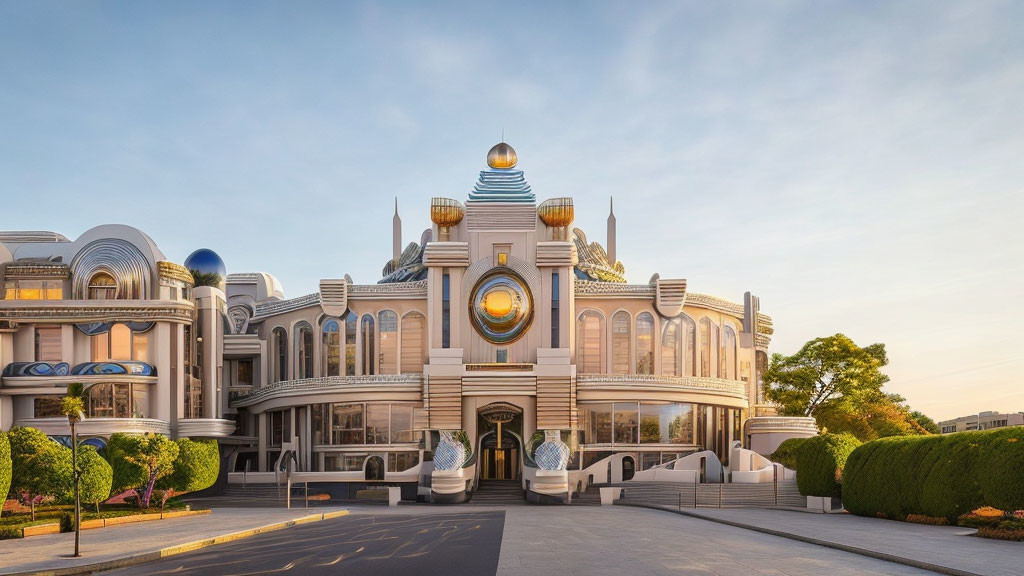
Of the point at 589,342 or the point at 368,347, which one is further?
the point at 589,342

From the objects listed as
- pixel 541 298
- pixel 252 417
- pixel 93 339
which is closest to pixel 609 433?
pixel 541 298

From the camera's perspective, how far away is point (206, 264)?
73.5 metres

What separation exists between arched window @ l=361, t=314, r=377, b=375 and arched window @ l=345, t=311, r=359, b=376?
2.37 feet

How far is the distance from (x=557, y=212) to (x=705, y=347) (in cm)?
1586

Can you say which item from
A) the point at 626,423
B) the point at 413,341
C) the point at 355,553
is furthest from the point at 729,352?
the point at 355,553

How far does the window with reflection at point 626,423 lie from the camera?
65688 mm

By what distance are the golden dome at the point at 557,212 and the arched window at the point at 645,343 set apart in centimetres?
927

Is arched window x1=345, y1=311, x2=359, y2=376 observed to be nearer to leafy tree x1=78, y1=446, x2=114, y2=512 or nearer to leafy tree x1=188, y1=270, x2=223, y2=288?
leafy tree x1=188, y1=270, x2=223, y2=288

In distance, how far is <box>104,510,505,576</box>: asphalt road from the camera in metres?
22.7

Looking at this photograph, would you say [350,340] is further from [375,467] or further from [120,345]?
[120,345]

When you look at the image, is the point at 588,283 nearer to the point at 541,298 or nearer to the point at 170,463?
the point at 541,298

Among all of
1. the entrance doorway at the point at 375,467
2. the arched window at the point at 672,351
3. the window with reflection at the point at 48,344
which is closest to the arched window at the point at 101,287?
the window with reflection at the point at 48,344

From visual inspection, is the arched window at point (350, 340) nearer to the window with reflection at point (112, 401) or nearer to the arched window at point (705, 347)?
the window with reflection at point (112, 401)

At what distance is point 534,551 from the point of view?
26.4 m
